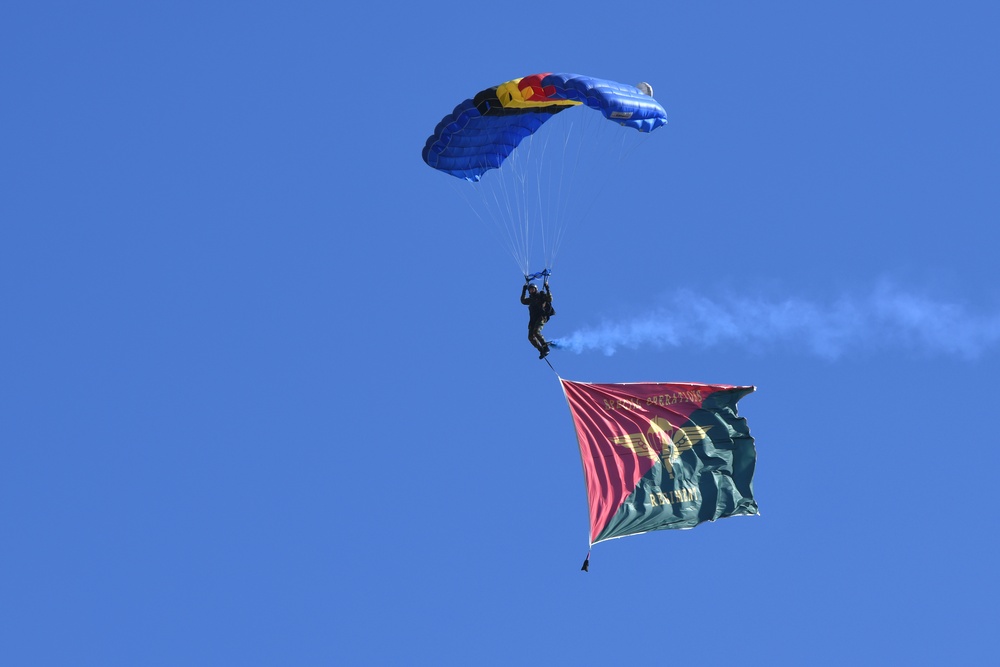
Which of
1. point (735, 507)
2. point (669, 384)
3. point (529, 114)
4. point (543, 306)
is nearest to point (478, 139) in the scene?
point (529, 114)

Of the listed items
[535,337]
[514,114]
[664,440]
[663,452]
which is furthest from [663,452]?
[514,114]

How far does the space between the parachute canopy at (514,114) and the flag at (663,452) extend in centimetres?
363

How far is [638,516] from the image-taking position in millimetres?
25609

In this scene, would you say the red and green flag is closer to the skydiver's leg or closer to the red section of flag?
the red section of flag

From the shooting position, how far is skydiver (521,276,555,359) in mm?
25391

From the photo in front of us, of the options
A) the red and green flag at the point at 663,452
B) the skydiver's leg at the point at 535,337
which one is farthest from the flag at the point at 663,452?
the skydiver's leg at the point at 535,337

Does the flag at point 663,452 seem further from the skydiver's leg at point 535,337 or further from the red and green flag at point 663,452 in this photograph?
the skydiver's leg at point 535,337

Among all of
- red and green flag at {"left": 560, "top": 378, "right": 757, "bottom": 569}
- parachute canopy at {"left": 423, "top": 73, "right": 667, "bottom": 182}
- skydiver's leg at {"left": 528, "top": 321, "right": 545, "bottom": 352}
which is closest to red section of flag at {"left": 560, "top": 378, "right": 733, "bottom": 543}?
red and green flag at {"left": 560, "top": 378, "right": 757, "bottom": 569}

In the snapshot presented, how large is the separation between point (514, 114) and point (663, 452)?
5.31 metres

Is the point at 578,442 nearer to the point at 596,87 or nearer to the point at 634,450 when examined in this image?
the point at 634,450

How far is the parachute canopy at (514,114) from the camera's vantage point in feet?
79.5

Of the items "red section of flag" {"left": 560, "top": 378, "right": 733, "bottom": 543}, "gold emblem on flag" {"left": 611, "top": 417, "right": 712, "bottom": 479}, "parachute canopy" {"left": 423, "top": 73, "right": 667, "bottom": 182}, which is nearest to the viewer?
"parachute canopy" {"left": 423, "top": 73, "right": 667, "bottom": 182}

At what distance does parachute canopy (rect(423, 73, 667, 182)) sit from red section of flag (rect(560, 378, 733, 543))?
3.66 metres

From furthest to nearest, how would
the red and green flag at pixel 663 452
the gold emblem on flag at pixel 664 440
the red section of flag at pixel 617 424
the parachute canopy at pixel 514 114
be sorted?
the gold emblem on flag at pixel 664 440 → the red and green flag at pixel 663 452 → the red section of flag at pixel 617 424 → the parachute canopy at pixel 514 114
